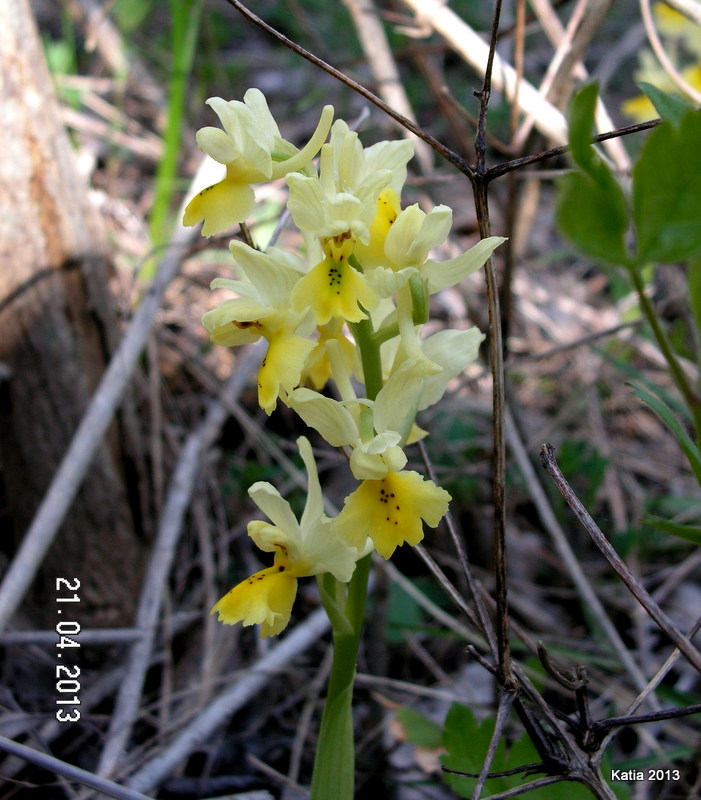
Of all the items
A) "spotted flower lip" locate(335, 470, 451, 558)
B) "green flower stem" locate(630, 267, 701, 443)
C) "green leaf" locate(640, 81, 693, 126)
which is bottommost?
"spotted flower lip" locate(335, 470, 451, 558)

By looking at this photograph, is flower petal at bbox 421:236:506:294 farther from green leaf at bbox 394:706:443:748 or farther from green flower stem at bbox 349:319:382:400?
green leaf at bbox 394:706:443:748

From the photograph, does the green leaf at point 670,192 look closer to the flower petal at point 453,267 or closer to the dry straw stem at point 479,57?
the flower petal at point 453,267

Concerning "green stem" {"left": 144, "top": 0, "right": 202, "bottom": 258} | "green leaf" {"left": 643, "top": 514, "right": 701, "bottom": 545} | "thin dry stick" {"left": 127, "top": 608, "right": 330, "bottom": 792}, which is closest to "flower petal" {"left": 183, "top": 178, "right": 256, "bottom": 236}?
"green leaf" {"left": 643, "top": 514, "right": 701, "bottom": 545}

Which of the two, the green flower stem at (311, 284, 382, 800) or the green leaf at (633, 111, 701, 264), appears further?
the green flower stem at (311, 284, 382, 800)

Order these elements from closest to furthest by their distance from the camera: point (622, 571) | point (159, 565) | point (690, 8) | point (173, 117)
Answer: point (622, 571), point (690, 8), point (159, 565), point (173, 117)

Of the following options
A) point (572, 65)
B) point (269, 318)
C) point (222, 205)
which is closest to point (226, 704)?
point (269, 318)

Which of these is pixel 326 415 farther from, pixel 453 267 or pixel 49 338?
pixel 49 338

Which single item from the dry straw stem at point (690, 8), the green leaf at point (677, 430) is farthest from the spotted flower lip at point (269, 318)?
the dry straw stem at point (690, 8)
